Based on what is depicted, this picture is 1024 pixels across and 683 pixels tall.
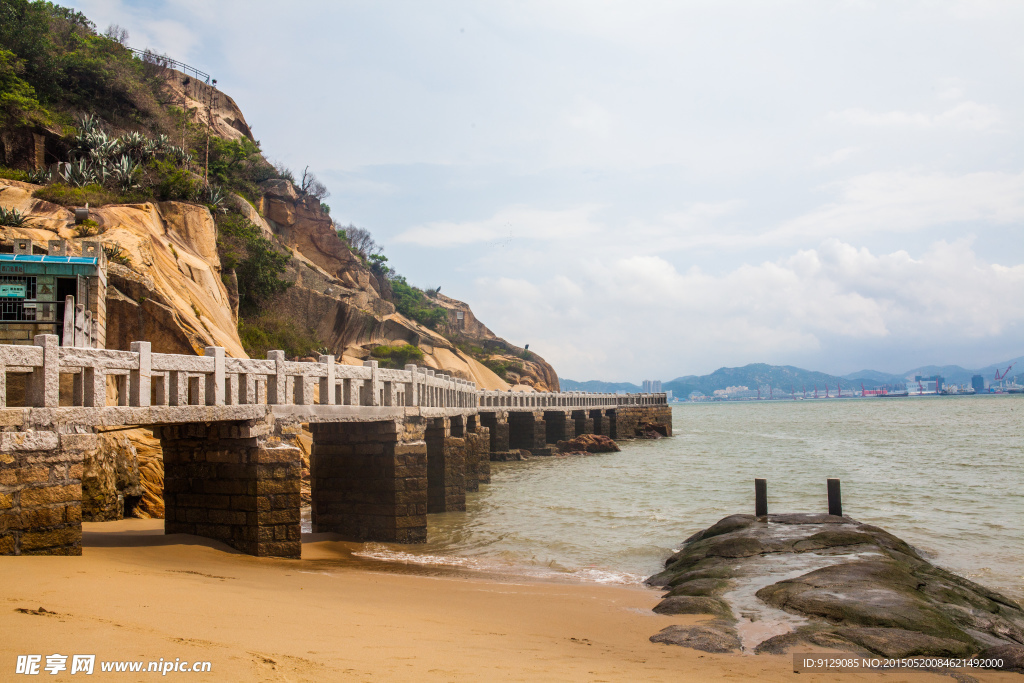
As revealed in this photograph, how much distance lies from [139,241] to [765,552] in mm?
20326

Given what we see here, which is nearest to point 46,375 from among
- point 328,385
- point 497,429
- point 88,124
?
point 328,385

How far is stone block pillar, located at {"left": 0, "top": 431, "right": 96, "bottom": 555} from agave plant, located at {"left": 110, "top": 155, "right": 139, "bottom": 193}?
22550 mm

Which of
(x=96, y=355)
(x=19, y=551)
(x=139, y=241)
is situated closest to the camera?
(x=19, y=551)

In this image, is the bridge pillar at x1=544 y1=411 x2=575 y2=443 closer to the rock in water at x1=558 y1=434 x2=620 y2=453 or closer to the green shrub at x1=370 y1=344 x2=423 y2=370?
the rock in water at x1=558 y1=434 x2=620 y2=453

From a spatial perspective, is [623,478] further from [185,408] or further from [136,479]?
[185,408]

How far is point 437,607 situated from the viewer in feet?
29.9

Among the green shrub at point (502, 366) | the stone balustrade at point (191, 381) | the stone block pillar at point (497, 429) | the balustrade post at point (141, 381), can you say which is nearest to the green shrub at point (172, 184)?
the stone balustrade at point (191, 381)

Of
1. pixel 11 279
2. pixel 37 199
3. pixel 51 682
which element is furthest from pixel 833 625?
pixel 37 199

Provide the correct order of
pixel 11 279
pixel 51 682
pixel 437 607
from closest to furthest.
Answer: pixel 51 682 < pixel 437 607 < pixel 11 279

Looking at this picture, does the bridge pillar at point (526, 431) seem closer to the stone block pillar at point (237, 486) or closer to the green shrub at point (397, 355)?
the green shrub at point (397, 355)

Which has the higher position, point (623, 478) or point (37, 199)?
point (37, 199)

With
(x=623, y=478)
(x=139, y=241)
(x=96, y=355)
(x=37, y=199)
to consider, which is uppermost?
(x=37, y=199)

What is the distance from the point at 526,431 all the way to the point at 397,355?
44.0 feet

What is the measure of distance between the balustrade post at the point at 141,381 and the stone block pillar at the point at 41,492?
874 millimetres
